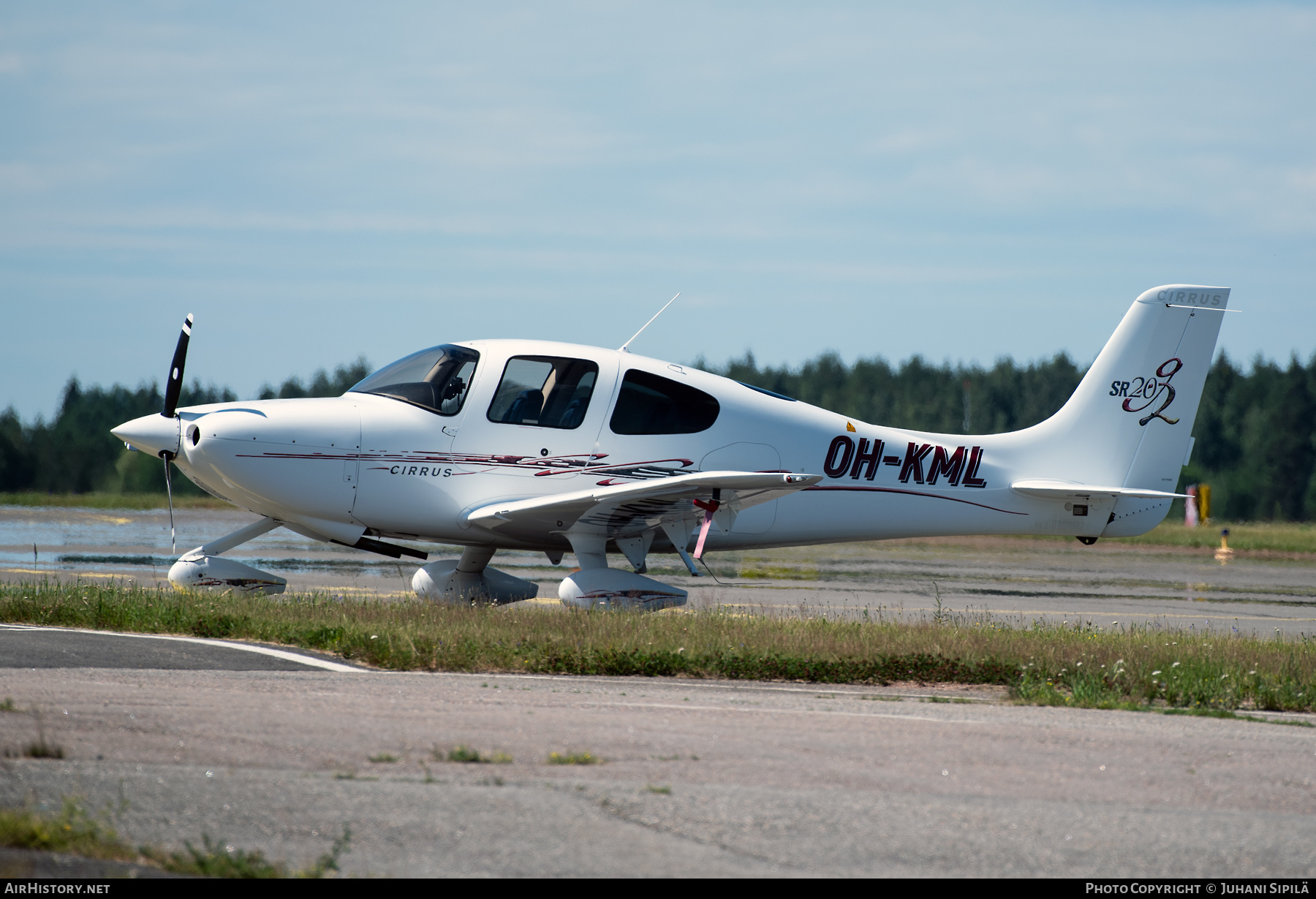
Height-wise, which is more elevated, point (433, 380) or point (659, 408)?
point (433, 380)

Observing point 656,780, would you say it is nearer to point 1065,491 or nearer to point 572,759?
point 572,759

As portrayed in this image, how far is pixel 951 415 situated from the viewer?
6469cm

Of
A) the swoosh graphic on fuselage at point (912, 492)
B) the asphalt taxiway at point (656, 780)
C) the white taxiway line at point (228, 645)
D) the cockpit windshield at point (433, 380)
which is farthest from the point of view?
the swoosh graphic on fuselage at point (912, 492)

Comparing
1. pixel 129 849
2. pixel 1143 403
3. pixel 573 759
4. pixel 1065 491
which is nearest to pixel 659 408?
pixel 1065 491

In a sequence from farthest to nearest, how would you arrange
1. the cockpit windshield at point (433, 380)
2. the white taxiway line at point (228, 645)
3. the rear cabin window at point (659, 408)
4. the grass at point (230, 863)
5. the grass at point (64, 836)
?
the rear cabin window at point (659, 408) < the cockpit windshield at point (433, 380) < the white taxiway line at point (228, 645) < the grass at point (64, 836) < the grass at point (230, 863)

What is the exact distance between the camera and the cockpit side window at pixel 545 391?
10.8m

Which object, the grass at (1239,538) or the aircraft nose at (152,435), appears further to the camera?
the grass at (1239,538)

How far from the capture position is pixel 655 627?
8805 millimetres

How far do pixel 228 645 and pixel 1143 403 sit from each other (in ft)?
33.7

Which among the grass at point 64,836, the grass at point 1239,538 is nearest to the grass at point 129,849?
the grass at point 64,836

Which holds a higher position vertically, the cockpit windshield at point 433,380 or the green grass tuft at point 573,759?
the cockpit windshield at point 433,380

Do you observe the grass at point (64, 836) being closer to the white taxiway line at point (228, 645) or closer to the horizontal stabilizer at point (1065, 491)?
the white taxiway line at point (228, 645)

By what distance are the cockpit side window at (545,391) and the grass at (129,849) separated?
7.42 m
